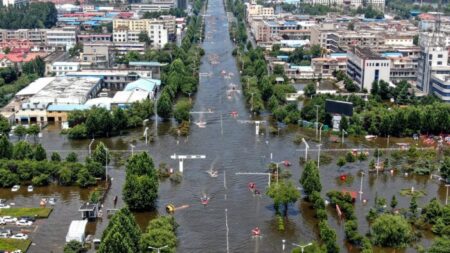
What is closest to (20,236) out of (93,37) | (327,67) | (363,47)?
(327,67)

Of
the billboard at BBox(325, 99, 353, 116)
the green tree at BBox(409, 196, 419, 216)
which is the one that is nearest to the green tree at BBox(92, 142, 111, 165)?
the green tree at BBox(409, 196, 419, 216)

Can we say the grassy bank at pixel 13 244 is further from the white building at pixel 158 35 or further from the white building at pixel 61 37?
the white building at pixel 158 35

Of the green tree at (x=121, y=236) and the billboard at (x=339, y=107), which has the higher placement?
the billboard at (x=339, y=107)

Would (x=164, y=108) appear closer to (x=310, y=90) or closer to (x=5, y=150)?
(x=5, y=150)

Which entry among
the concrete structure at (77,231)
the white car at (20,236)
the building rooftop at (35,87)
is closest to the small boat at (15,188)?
the white car at (20,236)

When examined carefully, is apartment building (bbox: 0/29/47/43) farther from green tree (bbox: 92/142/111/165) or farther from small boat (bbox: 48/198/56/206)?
small boat (bbox: 48/198/56/206)

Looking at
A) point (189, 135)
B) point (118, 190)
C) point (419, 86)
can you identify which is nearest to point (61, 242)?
point (118, 190)
